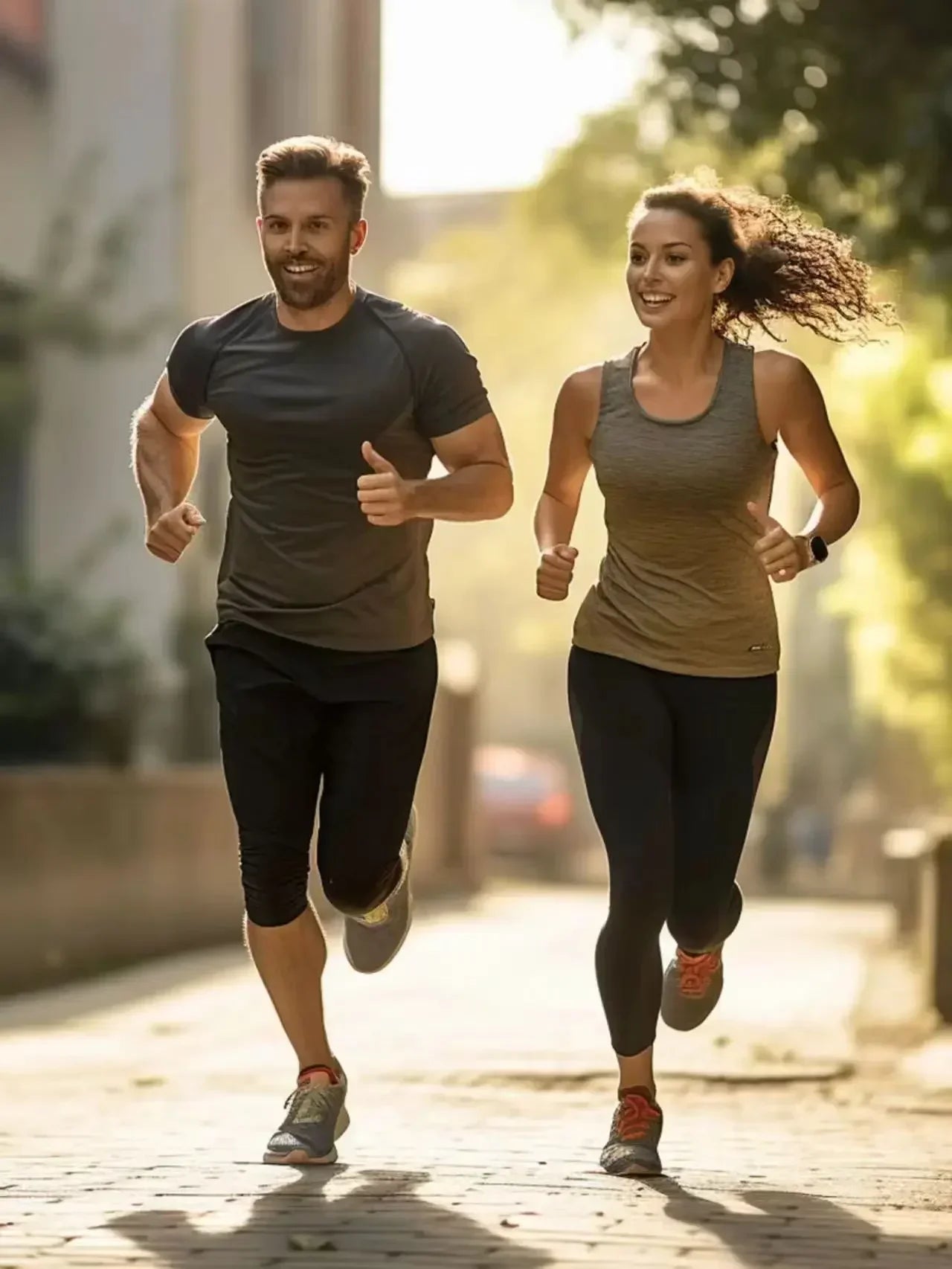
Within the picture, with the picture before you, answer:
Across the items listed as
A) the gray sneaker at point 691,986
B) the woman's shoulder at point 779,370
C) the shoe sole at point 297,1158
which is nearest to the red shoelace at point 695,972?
the gray sneaker at point 691,986

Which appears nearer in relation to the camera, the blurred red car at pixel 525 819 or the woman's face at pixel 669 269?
the woman's face at pixel 669 269

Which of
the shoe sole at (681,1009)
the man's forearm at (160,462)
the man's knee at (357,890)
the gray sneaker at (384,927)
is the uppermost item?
the man's forearm at (160,462)

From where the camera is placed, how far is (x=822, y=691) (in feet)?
162

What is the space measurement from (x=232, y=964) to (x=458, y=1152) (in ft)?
26.4

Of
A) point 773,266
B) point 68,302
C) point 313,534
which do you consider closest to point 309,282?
point 313,534

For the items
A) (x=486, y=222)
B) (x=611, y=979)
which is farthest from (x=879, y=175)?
(x=486, y=222)

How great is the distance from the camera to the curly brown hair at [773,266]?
253 inches

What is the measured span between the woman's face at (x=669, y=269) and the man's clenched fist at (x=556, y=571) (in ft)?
1.83

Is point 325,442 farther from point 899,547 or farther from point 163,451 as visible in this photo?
point 899,547

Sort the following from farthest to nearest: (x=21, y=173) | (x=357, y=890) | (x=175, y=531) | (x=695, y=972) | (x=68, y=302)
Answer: (x=21, y=173) → (x=68, y=302) → (x=695, y=972) → (x=357, y=890) → (x=175, y=531)

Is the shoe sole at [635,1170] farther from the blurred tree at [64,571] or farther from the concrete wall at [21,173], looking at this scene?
the concrete wall at [21,173]

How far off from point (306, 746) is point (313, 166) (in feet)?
4.26

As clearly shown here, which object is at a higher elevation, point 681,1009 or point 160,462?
point 160,462

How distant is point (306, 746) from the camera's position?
6.45m
